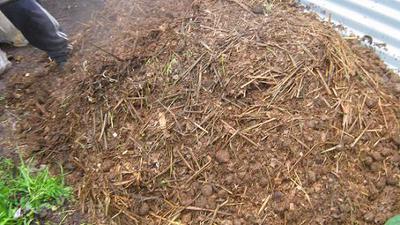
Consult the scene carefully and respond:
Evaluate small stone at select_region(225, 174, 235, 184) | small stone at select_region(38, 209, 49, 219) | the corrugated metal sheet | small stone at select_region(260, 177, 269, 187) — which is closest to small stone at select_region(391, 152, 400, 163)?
the corrugated metal sheet

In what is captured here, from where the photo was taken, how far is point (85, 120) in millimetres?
2289

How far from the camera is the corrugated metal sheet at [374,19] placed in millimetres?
2363

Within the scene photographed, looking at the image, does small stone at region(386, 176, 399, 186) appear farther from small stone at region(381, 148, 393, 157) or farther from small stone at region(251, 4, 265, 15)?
small stone at region(251, 4, 265, 15)

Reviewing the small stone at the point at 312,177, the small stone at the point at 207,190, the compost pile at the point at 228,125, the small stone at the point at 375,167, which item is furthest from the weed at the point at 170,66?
the small stone at the point at 375,167

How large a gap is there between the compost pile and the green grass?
0.11 meters

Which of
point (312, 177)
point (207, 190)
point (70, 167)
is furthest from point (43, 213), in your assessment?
point (312, 177)

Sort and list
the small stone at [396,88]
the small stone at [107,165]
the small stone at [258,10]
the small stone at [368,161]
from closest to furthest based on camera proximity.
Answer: the small stone at [368,161], the small stone at [107,165], the small stone at [396,88], the small stone at [258,10]

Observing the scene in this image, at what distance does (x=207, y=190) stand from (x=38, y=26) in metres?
1.36

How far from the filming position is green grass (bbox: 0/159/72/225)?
6.78 feet

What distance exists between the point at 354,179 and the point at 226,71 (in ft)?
2.82

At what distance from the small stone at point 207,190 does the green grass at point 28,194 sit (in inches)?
28.5

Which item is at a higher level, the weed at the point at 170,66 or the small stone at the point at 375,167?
the weed at the point at 170,66

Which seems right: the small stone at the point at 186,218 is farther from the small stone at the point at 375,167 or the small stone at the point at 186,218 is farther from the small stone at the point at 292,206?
the small stone at the point at 375,167

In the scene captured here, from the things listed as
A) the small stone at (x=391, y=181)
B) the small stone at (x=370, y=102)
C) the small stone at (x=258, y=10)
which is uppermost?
the small stone at (x=258, y=10)
